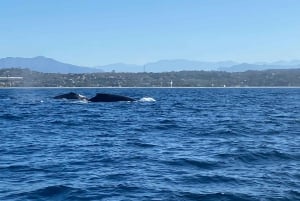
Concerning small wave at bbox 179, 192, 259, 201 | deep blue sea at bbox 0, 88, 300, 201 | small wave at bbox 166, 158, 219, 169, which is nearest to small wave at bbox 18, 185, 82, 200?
deep blue sea at bbox 0, 88, 300, 201

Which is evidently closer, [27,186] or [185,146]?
[27,186]

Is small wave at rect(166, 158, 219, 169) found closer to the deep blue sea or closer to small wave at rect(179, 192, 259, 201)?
the deep blue sea

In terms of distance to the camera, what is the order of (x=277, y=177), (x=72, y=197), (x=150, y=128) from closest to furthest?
(x=72, y=197) < (x=277, y=177) < (x=150, y=128)

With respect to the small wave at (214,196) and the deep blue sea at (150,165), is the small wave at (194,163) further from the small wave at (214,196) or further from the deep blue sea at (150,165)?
the small wave at (214,196)

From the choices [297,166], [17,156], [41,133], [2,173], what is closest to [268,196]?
[297,166]

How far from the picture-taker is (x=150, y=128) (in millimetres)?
37906

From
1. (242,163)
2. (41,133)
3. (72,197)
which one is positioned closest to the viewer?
(72,197)

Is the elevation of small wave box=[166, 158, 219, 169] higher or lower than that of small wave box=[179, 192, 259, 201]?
higher

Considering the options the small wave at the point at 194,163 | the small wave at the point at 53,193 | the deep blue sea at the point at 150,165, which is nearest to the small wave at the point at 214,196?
the deep blue sea at the point at 150,165

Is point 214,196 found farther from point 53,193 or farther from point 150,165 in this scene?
point 150,165

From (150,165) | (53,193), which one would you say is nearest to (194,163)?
(150,165)

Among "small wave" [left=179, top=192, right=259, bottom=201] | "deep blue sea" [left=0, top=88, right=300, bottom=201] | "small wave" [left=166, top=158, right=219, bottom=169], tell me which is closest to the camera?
"small wave" [left=179, top=192, right=259, bottom=201]

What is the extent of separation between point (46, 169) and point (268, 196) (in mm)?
8237

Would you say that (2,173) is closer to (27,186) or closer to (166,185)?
(27,186)
